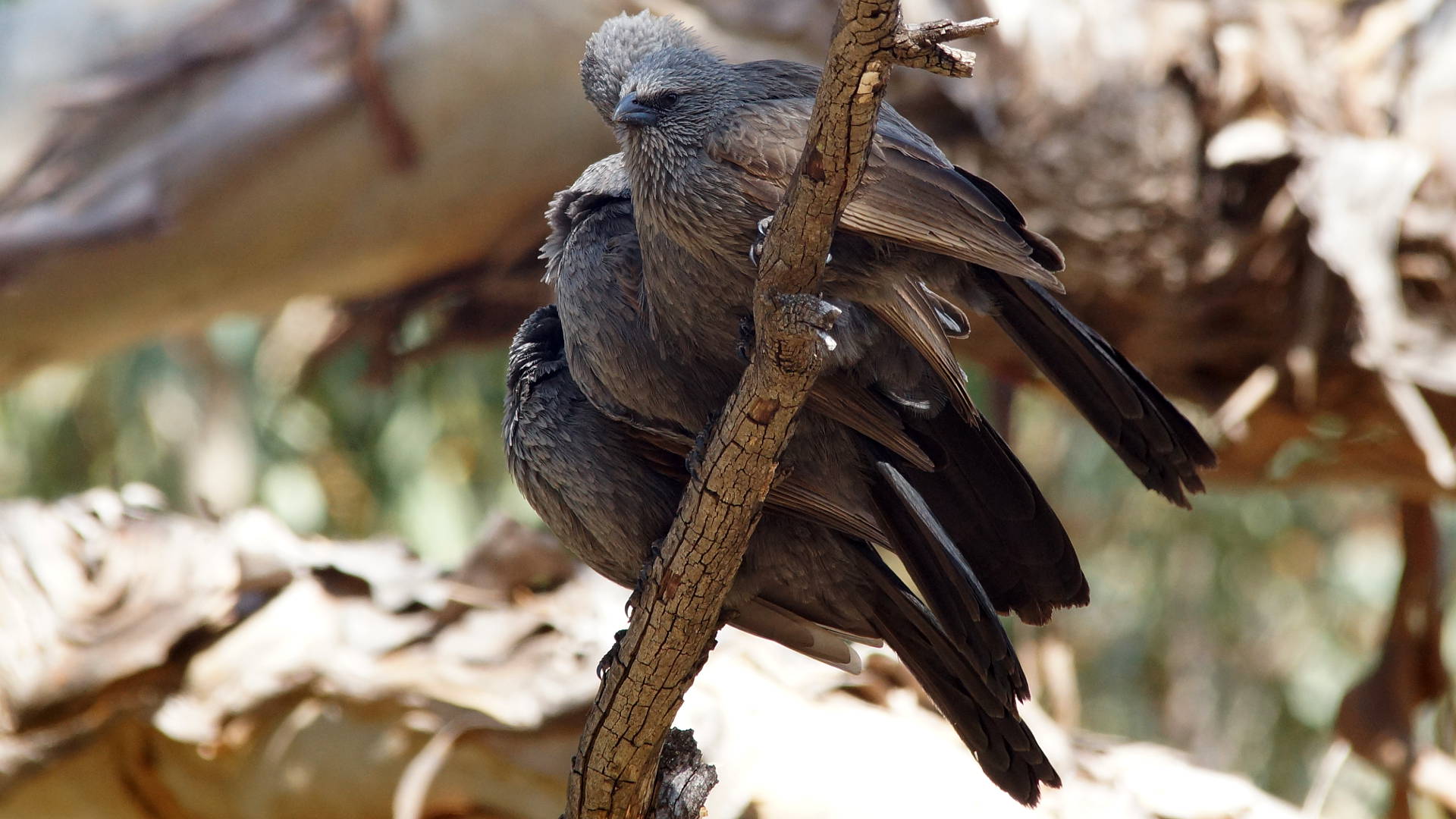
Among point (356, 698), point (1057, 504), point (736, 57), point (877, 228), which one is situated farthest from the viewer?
point (1057, 504)

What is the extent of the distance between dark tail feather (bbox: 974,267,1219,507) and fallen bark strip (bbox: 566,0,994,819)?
1.56ft

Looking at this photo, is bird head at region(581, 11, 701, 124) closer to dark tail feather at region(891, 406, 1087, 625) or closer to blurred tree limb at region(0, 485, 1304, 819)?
dark tail feather at region(891, 406, 1087, 625)

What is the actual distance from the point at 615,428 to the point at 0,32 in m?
3.14

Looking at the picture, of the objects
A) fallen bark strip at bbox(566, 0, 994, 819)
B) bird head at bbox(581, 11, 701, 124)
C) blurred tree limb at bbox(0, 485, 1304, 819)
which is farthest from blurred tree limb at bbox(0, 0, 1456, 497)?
fallen bark strip at bbox(566, 0, 994, 819)

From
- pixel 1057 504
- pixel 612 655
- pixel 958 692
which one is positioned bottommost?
pixel 1057 504

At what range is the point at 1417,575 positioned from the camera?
176 inches

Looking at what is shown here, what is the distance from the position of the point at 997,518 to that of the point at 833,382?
396 mm

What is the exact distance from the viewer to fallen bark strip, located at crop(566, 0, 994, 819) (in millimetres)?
1296

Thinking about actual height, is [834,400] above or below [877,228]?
below

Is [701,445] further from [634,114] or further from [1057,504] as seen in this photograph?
[1057,504]

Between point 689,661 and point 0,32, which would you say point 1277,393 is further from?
point 0,32

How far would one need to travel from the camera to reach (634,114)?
166cm

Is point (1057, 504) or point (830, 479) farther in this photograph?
point (1057, 504)

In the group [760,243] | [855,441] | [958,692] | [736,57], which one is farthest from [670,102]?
[736,57]
